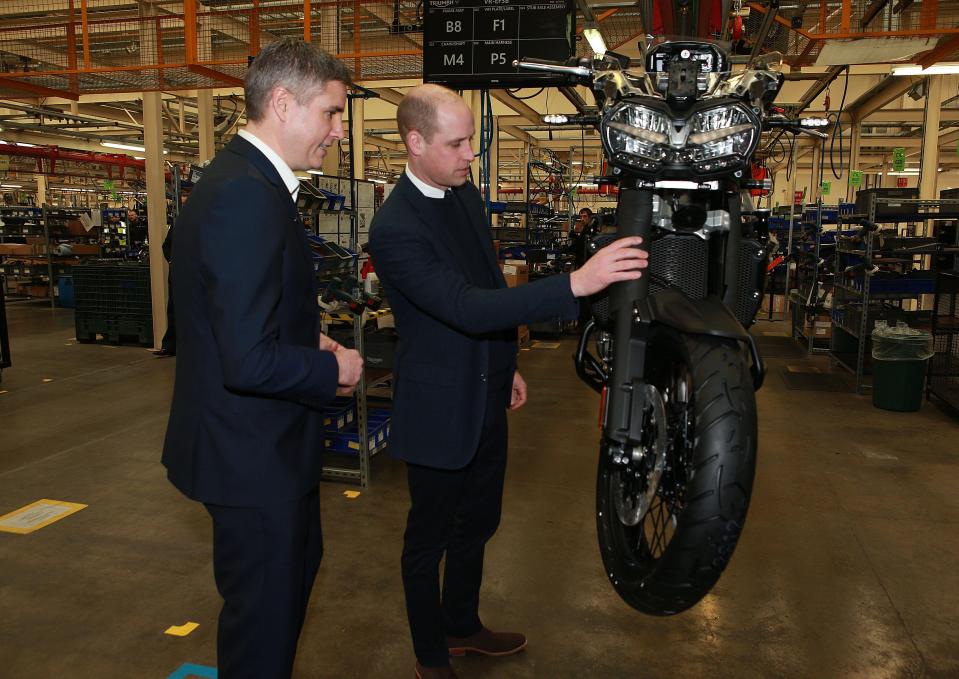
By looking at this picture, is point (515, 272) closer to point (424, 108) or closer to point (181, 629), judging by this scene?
point (181, 629)

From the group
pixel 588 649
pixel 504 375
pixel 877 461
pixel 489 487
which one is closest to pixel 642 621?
pixel 588 649

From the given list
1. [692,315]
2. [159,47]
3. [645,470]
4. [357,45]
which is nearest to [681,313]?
[692,315]

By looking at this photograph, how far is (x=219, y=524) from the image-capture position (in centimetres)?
144

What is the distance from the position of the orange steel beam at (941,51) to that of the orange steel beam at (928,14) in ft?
0.53

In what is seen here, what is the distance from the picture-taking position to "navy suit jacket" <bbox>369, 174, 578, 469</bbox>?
70.1 inches

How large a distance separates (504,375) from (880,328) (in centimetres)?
478

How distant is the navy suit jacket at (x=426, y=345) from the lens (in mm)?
1781

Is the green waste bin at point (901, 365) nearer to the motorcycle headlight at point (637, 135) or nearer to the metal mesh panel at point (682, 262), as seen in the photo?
the metal mesh panel at point (682, 262)

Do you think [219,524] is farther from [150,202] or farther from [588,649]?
[150,202]

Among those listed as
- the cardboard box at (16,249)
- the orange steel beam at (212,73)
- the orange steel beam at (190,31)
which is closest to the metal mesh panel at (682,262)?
the orange steel beam at (212,73)

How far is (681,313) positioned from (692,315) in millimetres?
23

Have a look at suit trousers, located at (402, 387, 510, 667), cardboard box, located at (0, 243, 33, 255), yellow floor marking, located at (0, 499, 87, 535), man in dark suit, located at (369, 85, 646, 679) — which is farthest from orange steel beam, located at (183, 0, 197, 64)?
cardboard box, located at (0, 243, 33, 255)

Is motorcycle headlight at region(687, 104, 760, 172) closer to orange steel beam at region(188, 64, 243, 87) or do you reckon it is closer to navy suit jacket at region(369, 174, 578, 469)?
navy suit jacket at region(369, 174, 578, 469)

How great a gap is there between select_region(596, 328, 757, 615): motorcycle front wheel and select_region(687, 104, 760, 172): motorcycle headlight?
1.25 ft
